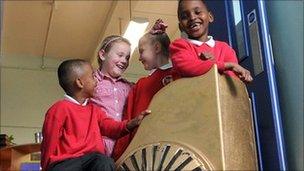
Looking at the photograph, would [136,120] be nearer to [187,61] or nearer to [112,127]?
[112,127]

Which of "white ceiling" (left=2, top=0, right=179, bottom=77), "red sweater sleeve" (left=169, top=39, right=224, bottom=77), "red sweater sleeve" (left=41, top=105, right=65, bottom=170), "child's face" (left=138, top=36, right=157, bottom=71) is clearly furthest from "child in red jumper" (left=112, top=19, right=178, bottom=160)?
"white ceiling" (left=2, top=0, right=179, bottom=77)

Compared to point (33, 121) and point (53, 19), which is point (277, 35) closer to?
point (53, 19)

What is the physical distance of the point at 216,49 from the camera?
5.10ft

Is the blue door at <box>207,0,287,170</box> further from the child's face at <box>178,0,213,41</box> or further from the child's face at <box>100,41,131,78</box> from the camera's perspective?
the child's face at <box>100,41,131,78</box>

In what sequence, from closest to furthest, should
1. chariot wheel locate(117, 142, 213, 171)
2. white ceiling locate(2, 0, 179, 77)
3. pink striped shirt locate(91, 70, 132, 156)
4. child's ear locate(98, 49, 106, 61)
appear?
1. chariot wheel locate(117, 142, 213, 171)
2. pink striped shirt locate(91, 70, 132, 156)
3. child's ear locate(98, 49, 106, 61)
4. white ceiling locate(2, 0, 179, 77)

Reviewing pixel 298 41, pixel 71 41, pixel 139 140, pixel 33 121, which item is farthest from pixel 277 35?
pixel 33 121

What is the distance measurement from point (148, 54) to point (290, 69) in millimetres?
544

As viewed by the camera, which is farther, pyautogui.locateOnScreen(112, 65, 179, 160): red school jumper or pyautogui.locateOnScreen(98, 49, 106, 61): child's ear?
pyautogui.locateOnScreen(98, 49, 106, 61): child's ear

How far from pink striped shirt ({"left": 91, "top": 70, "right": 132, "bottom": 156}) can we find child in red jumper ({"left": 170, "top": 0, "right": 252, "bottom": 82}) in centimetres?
34

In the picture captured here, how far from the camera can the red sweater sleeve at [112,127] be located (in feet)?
5.14

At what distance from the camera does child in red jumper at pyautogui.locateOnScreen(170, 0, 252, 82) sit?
1378 millimetres

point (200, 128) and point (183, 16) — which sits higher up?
point (183, 16)

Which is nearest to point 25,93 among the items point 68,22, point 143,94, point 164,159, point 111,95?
point 68,22

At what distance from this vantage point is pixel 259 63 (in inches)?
70.2
